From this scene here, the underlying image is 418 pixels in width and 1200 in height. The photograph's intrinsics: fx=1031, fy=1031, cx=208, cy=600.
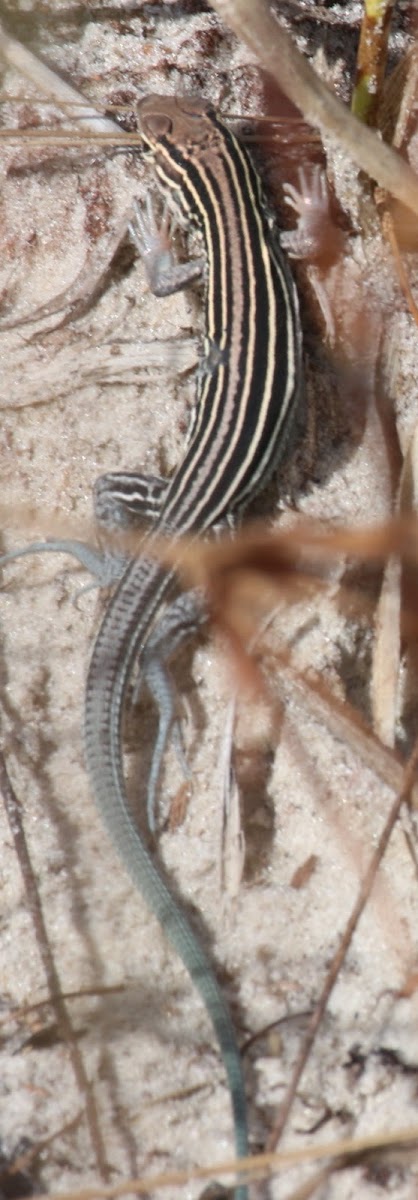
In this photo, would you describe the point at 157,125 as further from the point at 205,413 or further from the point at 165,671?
the point at 165,671

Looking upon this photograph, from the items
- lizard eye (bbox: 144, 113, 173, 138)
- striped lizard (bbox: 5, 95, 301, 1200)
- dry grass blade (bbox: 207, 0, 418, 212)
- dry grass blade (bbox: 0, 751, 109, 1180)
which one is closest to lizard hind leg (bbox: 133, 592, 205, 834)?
striped lizard (bbox: 5, 95, 301, 1200)

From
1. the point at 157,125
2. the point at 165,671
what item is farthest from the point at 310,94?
the point at 165,671

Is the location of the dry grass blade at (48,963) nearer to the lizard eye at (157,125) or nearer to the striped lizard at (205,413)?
the striped lizard at (205,413)

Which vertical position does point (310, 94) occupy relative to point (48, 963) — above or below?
above

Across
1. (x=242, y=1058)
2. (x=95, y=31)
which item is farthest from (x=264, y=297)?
(x=242, y=1058)

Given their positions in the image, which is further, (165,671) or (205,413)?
(205,413)

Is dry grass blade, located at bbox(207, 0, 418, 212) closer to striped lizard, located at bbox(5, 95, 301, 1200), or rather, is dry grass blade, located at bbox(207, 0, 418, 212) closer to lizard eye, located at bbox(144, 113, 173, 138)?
striped lizard, located at bbox(5, 95, 301, 1200)

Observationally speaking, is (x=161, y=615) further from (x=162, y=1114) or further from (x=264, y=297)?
(x=162, y=1114)

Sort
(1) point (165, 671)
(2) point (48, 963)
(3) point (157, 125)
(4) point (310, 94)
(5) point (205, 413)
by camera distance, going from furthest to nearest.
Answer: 1. (3) point (157, 125)
2. (5) point (205, 413)
3. (1) point (165, 671)
4. (2) point (48, 963)
5. (4) point (310, 94)
